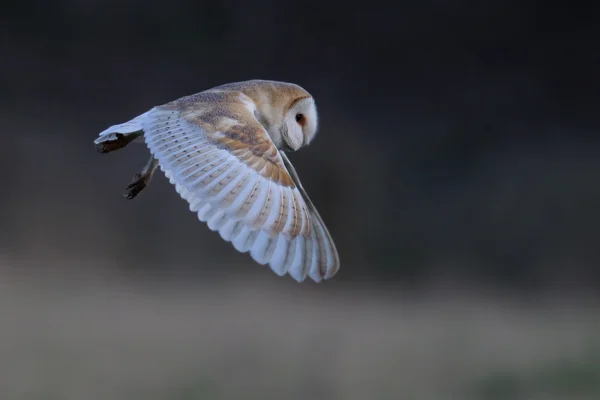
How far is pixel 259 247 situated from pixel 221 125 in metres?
0.32

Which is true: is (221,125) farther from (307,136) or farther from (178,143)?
(307,136)

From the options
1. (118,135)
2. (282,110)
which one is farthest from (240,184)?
(282,110)

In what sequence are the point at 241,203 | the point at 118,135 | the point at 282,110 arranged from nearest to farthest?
the point at 241,203 → the point at 118,135 → the point at 282,110

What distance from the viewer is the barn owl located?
66.3 inches

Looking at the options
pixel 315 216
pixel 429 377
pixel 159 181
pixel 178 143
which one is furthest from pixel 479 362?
pixel 178 143

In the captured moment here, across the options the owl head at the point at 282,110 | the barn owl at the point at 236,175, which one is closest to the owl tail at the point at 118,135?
the barn owl at the point at 236,175

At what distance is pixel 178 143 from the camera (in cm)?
184

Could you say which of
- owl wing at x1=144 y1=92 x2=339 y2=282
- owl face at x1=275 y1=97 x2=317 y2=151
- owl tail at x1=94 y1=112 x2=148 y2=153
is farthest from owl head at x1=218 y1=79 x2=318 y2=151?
owl tail at x1=94 y1=112 x2=148 y2=153

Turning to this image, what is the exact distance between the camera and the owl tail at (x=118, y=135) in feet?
6.26

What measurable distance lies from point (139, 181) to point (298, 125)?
339mm

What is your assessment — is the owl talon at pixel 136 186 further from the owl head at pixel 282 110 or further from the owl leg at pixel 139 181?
the owl head at pixel 282 110

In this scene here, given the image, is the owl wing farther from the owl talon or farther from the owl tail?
the owl talon

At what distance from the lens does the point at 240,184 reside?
1751 mm

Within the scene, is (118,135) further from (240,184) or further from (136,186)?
(240,184)
